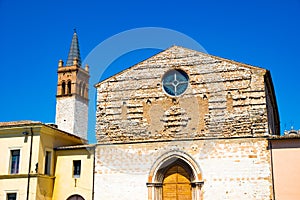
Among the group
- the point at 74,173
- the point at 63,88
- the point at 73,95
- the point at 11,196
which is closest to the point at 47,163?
the point at 74,173

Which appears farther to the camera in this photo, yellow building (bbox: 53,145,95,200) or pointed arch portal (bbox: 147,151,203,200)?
yellow building (bbox: 53,145,95,200)

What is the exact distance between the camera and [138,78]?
20141mm

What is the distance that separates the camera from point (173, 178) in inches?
740

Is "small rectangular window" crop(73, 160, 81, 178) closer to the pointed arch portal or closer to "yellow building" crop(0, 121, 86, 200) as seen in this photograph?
"yellow building" crop(0, 121, 86, 200)

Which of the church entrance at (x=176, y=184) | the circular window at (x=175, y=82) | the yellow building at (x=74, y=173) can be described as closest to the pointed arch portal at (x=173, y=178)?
the church entrance at (x=176, y=184)

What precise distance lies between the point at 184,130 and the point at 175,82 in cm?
245

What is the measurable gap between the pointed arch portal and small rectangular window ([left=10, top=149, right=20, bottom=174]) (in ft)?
21.3

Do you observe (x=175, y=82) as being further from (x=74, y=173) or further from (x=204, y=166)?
(x=74, y=173)

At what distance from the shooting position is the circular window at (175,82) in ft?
63.7

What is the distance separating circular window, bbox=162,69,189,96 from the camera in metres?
19.4

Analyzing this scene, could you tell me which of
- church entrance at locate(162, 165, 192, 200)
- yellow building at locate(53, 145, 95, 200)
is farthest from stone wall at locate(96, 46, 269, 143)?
church entrance at locate(162, 165, 192, 200)

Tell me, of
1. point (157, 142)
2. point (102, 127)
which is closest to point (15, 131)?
point (102, 127)

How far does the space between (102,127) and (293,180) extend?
8.99 m

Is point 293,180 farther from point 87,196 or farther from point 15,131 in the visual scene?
point 15,131
